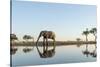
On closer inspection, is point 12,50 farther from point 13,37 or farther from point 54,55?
point 54,55

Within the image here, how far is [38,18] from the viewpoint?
256 cm

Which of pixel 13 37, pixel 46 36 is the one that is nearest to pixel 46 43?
pixel 46 36

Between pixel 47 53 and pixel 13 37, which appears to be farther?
pixel 47 53

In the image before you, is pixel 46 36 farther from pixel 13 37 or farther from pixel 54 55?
pixel 13 37

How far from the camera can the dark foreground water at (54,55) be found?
2467 millimetres

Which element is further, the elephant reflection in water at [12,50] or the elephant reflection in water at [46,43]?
the elephant reflection in water at [46,43]

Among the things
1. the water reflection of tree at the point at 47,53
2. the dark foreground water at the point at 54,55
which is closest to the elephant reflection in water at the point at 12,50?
the dark foreground water at the point at 54,55

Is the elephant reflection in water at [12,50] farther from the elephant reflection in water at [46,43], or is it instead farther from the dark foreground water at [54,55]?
the elephant reflection in water at [46,43]

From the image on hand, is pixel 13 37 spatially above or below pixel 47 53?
above

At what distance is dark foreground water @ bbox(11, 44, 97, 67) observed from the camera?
8.09ft

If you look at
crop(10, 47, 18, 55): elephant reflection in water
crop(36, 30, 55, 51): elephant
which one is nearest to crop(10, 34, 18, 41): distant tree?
crop(10, 47, 18, 55): elephant reflection in water

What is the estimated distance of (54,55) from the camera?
2.59 meters
